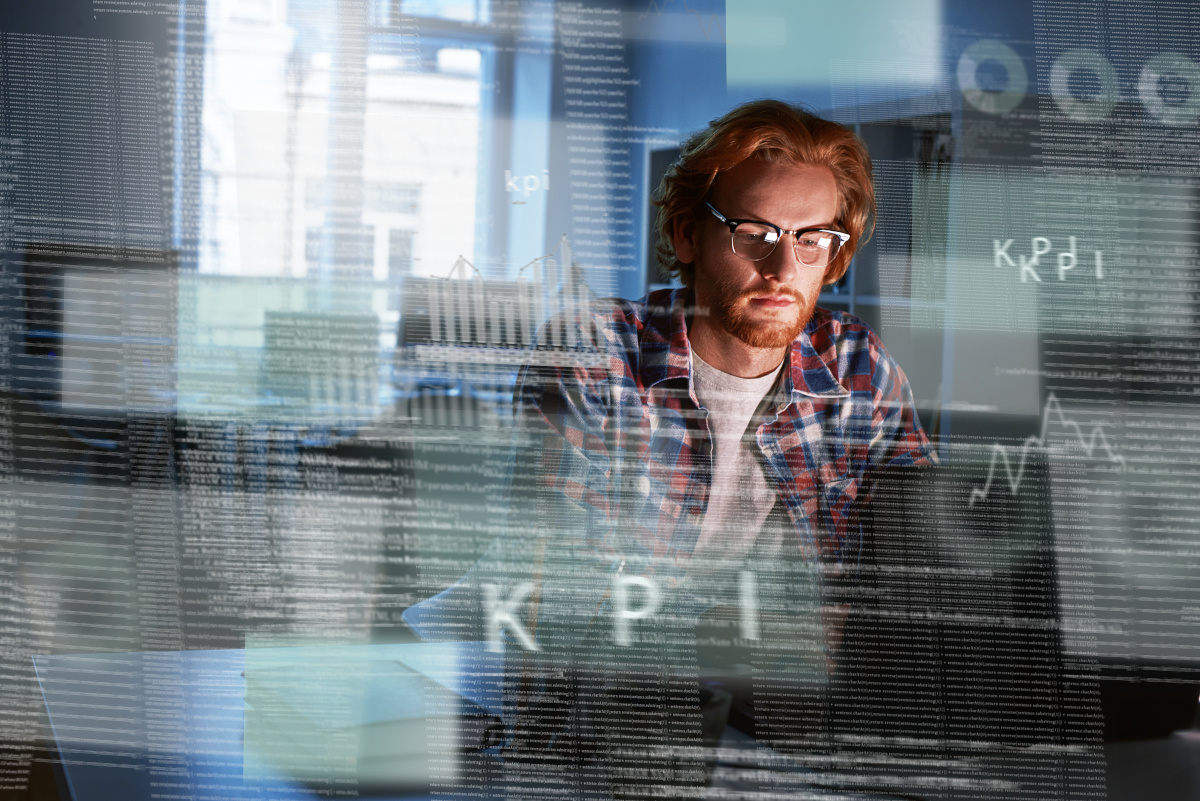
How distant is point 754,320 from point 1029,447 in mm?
317

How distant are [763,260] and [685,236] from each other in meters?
0.08

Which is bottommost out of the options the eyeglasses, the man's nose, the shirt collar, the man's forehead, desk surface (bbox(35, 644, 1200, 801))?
Answer: desk surface (bbox(35, 644, 1200, 801))

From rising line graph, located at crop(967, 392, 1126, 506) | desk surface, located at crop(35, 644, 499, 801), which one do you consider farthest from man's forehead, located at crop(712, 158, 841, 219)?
desk surface, located at crop(35, 644, 499, 801)

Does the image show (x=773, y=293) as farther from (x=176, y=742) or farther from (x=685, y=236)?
(x=176, y=742)

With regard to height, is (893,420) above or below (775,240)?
below

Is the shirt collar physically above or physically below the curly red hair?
below

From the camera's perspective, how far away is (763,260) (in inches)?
25.6

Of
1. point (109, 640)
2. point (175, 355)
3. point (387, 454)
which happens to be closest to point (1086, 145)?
point (387, 454)

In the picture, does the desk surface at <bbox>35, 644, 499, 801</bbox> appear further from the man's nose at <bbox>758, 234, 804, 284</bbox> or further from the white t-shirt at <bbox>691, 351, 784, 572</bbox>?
the man's nose at <bbox>758, 234, 804, 284</bbox>

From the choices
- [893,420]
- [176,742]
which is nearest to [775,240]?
[893,420]

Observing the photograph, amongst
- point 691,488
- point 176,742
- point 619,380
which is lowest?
point 176,742

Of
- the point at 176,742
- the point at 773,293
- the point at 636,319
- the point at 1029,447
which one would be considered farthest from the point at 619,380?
the point at 176,742

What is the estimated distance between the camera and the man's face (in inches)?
25.2

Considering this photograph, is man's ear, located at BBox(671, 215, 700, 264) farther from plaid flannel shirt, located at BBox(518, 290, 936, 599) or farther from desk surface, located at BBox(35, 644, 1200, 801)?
desk surface, located at BBox(35, 644, 1200, 801)
